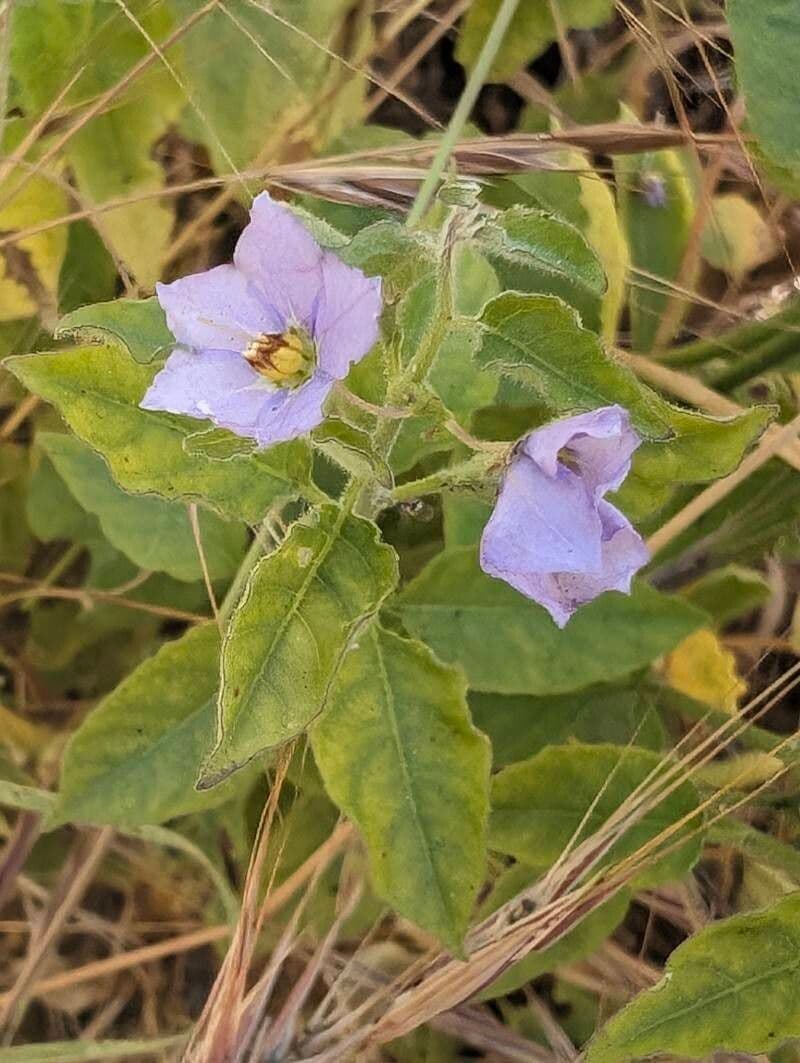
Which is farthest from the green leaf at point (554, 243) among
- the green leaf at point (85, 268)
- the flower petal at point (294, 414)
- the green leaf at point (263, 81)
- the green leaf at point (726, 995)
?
the green leaf at point (85, 268)

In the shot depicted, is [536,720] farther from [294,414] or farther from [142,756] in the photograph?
[294,414]

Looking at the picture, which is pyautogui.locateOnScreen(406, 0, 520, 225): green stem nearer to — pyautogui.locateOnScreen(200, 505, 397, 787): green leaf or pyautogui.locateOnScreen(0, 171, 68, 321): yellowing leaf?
pyautogui.locateOnScreen(200, 505, 397, 787): green leaf

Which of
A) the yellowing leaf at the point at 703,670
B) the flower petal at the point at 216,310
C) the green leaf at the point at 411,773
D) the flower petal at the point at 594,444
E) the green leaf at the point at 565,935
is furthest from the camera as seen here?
the yellowing leaf at the point at 703,670

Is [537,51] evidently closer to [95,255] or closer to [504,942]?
[95,255]

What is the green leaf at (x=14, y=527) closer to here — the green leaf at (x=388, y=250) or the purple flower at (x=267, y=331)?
the purple flower at (x=267, y=331)

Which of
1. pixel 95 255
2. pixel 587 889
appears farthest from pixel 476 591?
pixel 95 255

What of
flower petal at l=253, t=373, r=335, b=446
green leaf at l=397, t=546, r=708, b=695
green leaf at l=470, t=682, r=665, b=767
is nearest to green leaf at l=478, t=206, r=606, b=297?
flower petal at l=253, t=373, r=335, b=446
